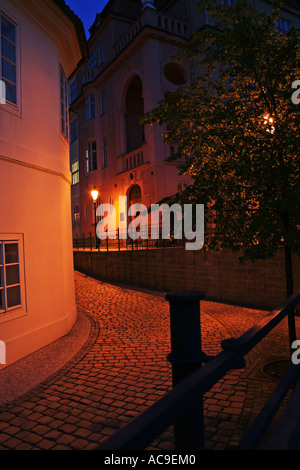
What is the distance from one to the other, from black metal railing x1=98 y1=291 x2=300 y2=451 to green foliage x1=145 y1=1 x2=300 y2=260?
3.00 metres

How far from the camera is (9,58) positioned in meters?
6.71

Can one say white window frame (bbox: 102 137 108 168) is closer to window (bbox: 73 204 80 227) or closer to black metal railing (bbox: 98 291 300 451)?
window (bbox: 73 204 80 227)

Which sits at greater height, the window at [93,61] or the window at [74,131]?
the window at [93,61]

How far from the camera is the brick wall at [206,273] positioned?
984 cm

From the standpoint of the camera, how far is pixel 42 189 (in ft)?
24.2

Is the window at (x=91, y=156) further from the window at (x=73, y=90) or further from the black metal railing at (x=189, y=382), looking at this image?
the black metal railing at (x=189, y=382)

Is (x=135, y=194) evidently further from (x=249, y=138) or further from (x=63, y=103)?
(x=249, y=138)

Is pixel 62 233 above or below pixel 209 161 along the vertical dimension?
below

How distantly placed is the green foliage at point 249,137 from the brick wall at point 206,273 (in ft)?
13.5

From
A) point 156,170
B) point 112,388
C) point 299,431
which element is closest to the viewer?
point 299,431

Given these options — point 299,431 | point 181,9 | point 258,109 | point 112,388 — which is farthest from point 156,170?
point 299,431

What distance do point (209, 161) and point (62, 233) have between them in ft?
13.9

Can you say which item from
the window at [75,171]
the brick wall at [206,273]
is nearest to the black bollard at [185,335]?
the brick wall at [206,273]

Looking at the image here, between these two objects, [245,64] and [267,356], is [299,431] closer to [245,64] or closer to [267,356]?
[267,356]
